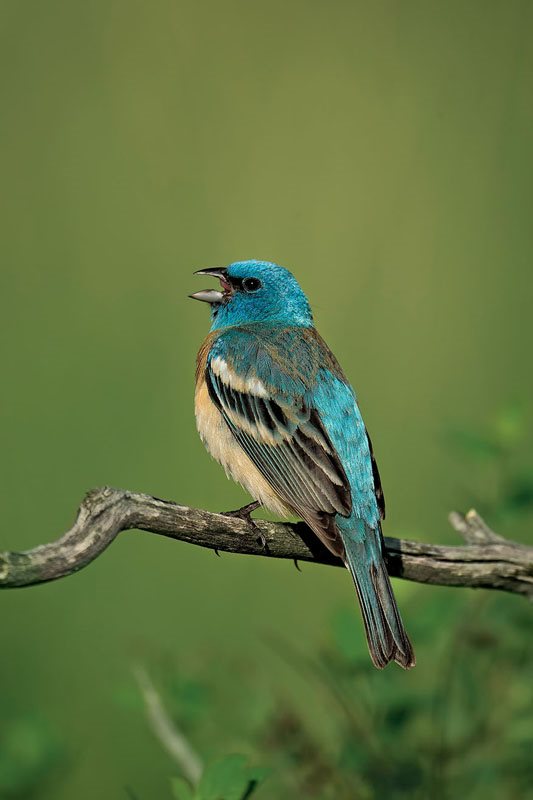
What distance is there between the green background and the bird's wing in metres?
1.38

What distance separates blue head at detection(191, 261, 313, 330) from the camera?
339cm

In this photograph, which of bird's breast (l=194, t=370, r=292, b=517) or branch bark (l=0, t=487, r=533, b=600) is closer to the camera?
branch bark (l=0, t=487, r=533, b=600)

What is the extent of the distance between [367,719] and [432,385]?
8.86ft

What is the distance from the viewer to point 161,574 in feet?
15.5

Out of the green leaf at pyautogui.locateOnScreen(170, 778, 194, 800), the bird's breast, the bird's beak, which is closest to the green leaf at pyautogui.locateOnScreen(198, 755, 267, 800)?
the green leaf at pyautogui.locateOnScreen(170, 778, 194, 800)

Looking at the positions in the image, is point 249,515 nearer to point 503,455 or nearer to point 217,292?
point 503,455

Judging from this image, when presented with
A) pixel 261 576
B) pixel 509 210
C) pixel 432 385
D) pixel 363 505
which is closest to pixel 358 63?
pixel 509 210

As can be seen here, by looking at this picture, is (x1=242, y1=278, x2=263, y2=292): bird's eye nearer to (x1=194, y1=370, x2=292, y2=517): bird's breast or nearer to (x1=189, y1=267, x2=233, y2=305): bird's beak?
(x1=189, y1=267, x2=233, y2=305): bird's beak

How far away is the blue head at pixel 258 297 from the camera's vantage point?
11.1 ft

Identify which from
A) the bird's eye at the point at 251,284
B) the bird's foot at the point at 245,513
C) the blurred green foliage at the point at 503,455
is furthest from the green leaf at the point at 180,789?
the bird's eye at the point at 251,284

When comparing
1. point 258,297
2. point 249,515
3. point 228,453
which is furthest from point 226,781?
point 258,297

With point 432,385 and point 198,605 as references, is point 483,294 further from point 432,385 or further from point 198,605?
point 198,605

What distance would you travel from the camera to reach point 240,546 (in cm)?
250

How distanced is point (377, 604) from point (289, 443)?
0.51 meters
